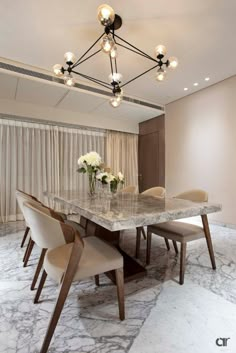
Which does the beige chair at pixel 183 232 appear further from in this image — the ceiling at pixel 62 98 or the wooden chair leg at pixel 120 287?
the ceiling at pixel 62 98

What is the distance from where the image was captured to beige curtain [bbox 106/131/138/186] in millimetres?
5535

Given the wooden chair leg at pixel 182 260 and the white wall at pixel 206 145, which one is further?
the white wall at pixel 206 145

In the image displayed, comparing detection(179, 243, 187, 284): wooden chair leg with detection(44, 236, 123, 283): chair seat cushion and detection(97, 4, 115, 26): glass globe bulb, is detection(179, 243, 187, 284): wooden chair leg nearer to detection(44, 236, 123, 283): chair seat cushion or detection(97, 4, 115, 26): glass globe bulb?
detection(44, 236, 123, 283): chair seat cushion

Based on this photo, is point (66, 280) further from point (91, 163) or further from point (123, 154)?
point (123, 154)

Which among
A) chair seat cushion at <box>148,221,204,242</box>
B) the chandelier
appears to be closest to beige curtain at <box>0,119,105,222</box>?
the chandelier

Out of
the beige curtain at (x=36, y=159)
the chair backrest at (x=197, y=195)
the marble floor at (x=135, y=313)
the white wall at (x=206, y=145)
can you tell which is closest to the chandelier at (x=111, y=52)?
the chair backrest at (x=197, y=195)

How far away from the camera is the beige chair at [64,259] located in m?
1.11

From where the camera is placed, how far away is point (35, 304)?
152 cm

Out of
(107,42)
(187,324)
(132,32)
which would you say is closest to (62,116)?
(132,32)

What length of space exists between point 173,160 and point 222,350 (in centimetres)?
400

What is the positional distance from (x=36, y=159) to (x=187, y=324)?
4.20 m

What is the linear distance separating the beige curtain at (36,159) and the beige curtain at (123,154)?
617 millimetres

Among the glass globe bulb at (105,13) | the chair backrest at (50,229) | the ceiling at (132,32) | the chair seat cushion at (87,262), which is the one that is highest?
the ceiling at (132,32)

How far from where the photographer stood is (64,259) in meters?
1.28
